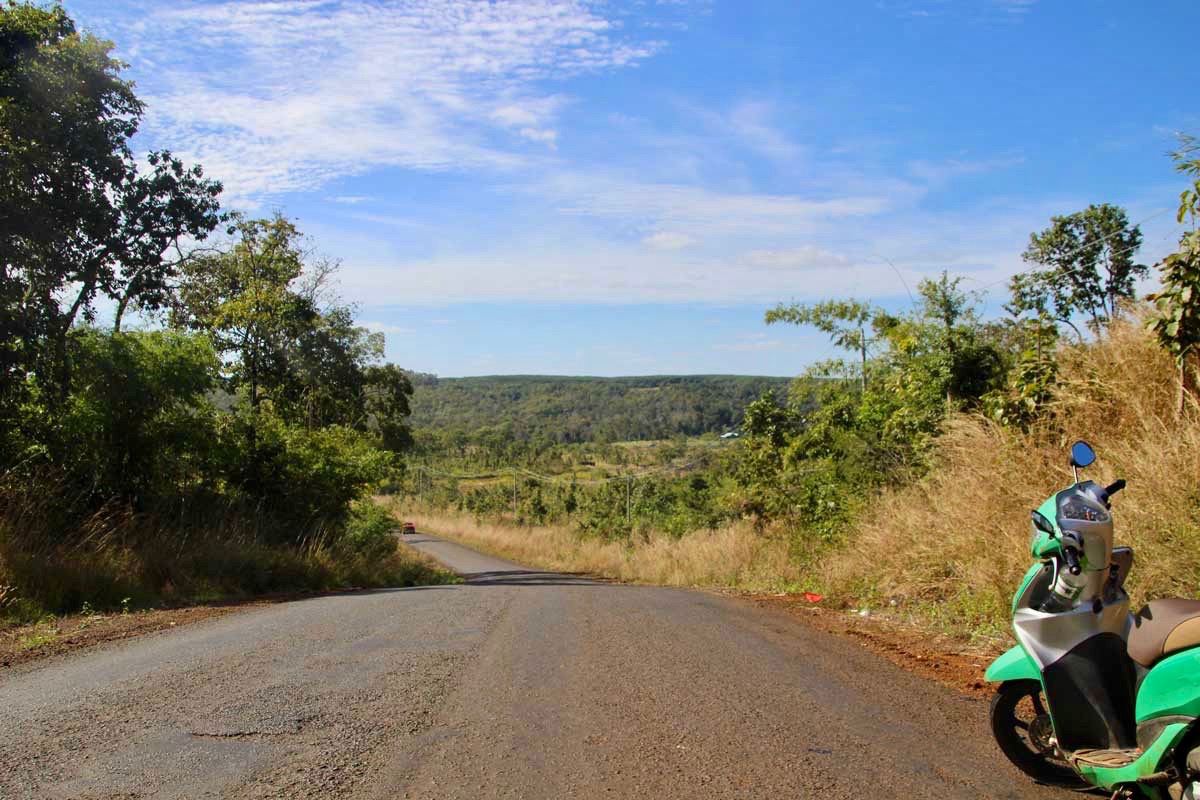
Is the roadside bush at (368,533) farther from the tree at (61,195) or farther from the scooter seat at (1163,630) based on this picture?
the scooter seat at (1163,630)

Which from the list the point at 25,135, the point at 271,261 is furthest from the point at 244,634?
the point at 271,261

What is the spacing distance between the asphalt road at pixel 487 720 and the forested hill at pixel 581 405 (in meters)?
83.9

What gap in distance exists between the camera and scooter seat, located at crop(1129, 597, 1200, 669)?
3.98 m

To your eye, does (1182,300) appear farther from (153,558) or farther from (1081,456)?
(153,558)

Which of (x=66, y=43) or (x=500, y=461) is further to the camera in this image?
(x=500, y=461)

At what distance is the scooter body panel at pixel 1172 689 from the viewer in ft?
12.6

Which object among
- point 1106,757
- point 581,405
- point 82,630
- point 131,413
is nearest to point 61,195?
point 131,413

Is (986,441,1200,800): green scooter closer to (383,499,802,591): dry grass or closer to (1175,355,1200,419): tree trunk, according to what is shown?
(1175,355,1200,419): tree trunk

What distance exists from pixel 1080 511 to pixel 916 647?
441 cm

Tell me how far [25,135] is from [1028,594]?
1535 centimetres

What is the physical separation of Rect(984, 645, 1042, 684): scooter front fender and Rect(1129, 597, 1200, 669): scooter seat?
1.57 ft

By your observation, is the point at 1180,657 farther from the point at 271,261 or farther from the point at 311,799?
the point at 271,261

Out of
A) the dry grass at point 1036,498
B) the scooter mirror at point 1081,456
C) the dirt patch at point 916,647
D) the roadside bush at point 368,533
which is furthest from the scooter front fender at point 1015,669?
the roadside bush at point 368,533

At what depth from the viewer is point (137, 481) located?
15273mm
